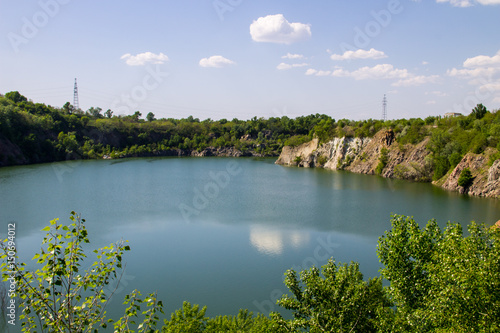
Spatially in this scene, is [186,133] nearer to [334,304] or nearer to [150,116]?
[150,116]

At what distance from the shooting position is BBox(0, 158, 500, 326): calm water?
17.5 m

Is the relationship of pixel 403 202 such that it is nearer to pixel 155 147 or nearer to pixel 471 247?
pixel 471 247

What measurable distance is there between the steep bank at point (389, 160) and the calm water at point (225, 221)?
9.82 ft

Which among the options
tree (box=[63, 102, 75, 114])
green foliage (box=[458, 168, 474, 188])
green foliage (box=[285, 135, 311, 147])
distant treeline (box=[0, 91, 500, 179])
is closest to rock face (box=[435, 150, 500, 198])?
green foliage (box=[458, 168, 474, 188])

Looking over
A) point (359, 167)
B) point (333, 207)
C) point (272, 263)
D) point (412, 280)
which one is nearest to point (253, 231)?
point (272, 263)

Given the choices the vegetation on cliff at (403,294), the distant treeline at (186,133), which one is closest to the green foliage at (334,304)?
the vegetation on cliff at (403,294)

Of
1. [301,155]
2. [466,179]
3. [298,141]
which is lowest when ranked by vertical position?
[466,179]

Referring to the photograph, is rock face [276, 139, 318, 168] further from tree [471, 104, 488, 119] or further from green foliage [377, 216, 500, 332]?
green foliage [377, 216, 500, 332]

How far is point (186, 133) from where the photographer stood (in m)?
115

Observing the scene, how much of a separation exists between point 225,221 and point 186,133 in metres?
89.4

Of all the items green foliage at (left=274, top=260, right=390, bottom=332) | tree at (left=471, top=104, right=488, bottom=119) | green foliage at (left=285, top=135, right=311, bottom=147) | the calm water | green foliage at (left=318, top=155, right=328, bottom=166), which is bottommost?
the calm water

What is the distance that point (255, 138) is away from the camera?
111m

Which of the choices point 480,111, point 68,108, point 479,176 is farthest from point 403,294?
point 68,108

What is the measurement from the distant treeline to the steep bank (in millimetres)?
1396
